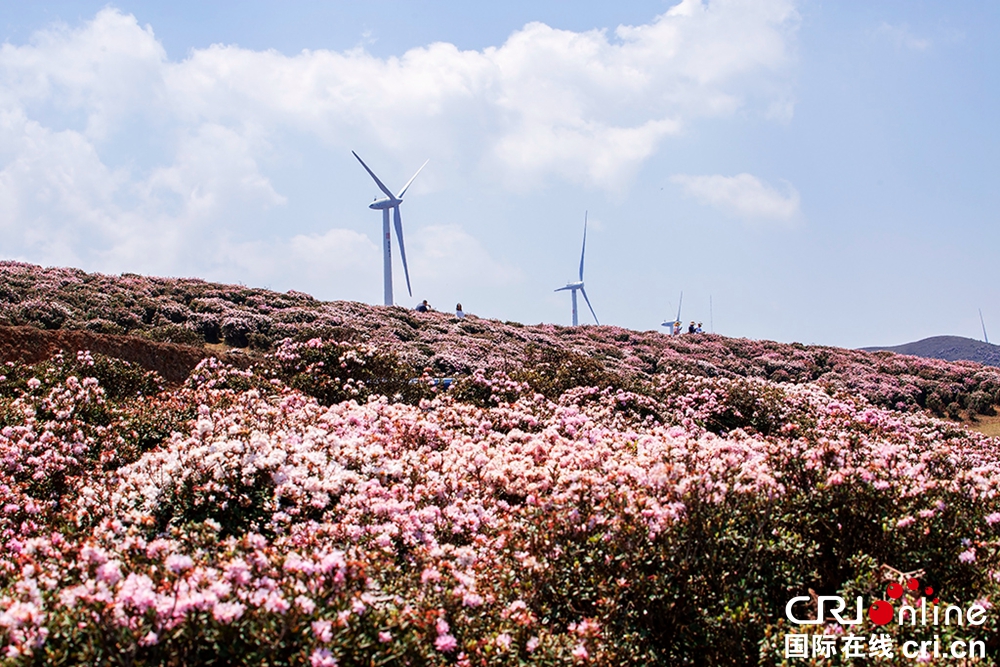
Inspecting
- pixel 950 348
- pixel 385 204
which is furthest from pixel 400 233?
pixel 950 348

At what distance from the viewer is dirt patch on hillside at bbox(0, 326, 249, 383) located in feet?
55.5

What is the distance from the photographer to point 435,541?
7.66 meters

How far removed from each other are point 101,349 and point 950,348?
504ft

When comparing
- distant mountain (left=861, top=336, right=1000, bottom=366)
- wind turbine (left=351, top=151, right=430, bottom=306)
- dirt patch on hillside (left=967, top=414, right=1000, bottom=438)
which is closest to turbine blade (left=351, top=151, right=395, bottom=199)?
wind turbine (left=351, top=151, right=430, bottom=306)

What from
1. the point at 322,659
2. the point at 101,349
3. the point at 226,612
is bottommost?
the point at 322,659

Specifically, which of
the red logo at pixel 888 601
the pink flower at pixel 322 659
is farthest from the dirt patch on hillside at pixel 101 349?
the red logo at pixel 888 601

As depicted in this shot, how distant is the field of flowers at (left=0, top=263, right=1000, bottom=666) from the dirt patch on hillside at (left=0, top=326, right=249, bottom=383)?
104 inches

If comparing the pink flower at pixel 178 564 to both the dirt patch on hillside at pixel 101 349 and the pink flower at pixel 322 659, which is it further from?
the dirt patch on hillside at pixel 101 349

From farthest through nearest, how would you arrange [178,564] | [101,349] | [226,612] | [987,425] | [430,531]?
[987,425] < [101,349] < [430,531] < [178,564] < [226,612]

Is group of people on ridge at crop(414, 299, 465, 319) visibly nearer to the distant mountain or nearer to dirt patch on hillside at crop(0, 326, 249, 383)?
dirt patch on hillside at crop(0, 326, 249, 383)

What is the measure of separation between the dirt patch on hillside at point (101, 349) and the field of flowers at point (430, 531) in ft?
→ 8.68

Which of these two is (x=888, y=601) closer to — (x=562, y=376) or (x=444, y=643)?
(x=444, y=643)

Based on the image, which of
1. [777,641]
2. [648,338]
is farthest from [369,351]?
[648,338]

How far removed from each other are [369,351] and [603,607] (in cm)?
1114
